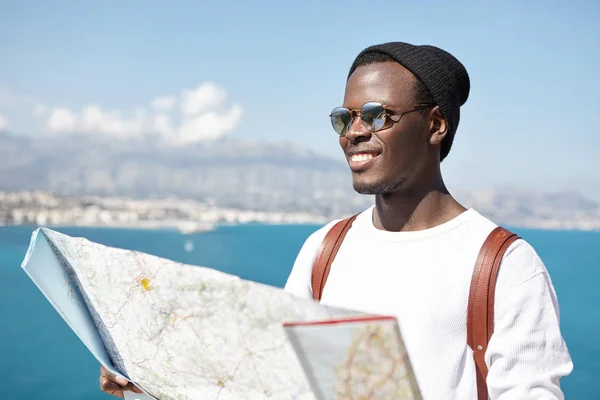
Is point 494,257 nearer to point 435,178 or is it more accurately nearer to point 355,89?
point 435,178

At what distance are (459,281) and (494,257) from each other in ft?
0.38

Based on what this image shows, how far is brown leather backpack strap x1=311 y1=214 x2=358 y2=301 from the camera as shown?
1.81m

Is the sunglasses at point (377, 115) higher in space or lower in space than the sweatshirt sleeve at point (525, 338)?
higher

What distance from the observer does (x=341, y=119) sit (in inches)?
68.0

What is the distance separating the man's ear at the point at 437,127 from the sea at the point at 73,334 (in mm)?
15741

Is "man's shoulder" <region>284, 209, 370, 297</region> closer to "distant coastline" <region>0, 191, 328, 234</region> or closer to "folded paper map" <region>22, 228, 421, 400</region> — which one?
"folded paper map" <region>22, 228, 421, 400</region>

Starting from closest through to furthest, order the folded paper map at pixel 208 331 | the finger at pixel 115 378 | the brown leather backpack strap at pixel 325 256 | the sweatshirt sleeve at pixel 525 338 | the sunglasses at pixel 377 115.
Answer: the folded paper map at pixel 208 331 → the sweatshirt sleeve at pixel 525 338 → the finger at pixel 115 378 → the sunglasses at pixel 377 115 → the brown leather backpack strap at pixel 325 256

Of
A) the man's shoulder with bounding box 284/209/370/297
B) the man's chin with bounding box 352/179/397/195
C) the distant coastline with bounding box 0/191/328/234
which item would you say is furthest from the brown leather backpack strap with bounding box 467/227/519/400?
the distant coastline with bounding box 0/191/328/234

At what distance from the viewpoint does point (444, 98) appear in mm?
1693

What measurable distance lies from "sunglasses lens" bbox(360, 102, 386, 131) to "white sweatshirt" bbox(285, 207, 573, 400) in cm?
32

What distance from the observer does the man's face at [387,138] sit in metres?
1.65

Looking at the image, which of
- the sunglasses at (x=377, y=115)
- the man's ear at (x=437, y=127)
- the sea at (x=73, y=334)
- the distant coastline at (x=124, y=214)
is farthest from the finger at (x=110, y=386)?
the distant coastline at (x=124, y=214)

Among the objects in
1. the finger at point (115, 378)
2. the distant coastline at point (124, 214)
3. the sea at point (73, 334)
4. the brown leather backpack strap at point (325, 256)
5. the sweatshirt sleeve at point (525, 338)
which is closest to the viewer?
the sweatshirt sleeve at point (525, 338)

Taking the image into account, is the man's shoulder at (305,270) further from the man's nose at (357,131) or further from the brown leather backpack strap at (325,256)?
the man's nose at (357,131)
